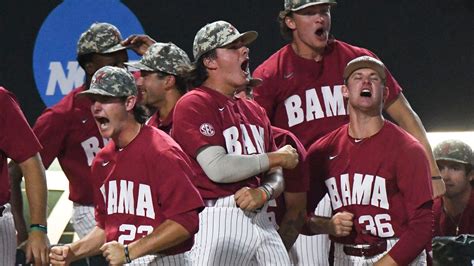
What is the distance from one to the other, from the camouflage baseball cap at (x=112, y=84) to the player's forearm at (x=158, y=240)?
63 centimetres

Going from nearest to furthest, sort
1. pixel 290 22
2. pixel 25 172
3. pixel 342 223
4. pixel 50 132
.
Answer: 1. pixel 25 172
2. pixel 342 223
3. pixel 290 22
4. pixel 50 132

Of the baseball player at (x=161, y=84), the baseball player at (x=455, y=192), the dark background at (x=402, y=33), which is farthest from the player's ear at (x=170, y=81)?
the dark background at (x=402, y=33)

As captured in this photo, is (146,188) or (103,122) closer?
(146,188)

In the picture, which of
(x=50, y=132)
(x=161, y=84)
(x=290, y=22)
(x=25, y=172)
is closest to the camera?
(x=25, y=172)

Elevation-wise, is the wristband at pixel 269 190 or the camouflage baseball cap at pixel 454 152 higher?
the wristband at pixel 269 190

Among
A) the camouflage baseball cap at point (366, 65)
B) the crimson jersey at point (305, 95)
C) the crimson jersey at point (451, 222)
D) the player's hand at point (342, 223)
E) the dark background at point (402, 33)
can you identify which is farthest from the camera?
the dark background at point (402, 33)

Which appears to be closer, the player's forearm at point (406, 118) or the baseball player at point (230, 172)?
the baseball player at point (230, 172)

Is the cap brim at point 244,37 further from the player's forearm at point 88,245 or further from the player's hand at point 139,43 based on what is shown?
the player's hand at point 139,43

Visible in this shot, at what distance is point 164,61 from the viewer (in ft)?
21.4

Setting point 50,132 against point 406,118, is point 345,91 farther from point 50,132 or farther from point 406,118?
point 50,132

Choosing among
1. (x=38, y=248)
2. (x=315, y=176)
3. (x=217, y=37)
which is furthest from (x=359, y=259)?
(x=38, y=248)

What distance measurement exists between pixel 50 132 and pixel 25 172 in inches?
55.7

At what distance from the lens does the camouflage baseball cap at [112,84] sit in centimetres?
556

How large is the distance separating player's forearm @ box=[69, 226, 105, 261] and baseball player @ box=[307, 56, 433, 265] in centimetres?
108
